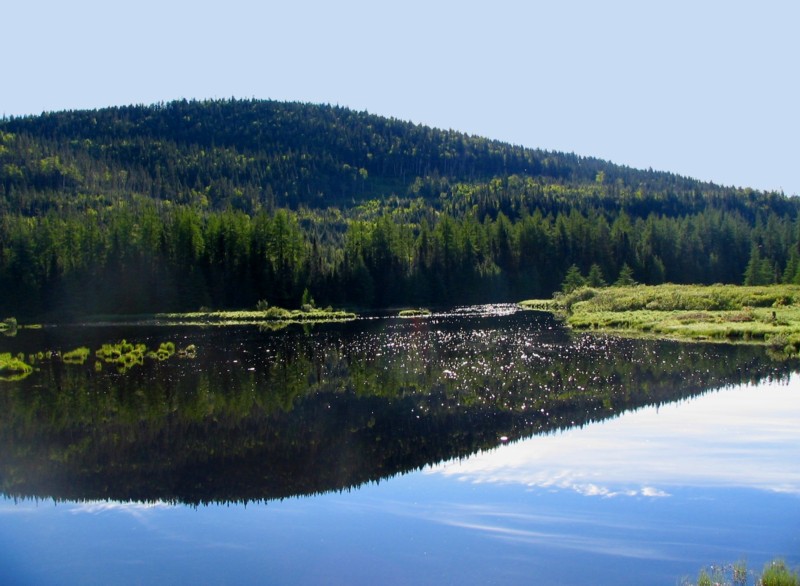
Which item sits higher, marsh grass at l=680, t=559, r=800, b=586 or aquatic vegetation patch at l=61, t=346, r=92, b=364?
aquatic vegetation patch at l=61, t=346, r=92, b=364

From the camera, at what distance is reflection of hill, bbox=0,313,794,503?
25.5 metres

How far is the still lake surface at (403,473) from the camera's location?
1778 centimetres

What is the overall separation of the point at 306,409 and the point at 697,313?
5302 cm

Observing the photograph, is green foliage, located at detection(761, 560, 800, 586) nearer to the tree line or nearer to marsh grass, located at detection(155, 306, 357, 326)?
marsh grass, located at detection(155, 306, 357, 326)

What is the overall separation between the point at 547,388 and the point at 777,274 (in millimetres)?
130888

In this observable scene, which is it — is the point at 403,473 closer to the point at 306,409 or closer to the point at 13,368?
the point at 306,409

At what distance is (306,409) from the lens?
3603 cm

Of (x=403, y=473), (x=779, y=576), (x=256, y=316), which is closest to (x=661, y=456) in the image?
(x=403, y=473)

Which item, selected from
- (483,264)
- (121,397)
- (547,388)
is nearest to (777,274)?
(483,264)

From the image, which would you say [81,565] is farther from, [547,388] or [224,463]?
[547,388]

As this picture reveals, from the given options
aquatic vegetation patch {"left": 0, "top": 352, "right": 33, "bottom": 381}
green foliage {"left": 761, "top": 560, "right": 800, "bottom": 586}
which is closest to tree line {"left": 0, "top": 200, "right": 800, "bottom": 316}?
aquatic vegetation patch {"left": 0, "top": 352, "right": 33, "bottom": 381}

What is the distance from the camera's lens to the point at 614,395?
3781 centimetres

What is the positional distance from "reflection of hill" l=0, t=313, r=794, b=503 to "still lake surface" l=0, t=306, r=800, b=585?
164 millimetres

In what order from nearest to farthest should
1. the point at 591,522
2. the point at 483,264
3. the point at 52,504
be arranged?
the point at 591,522 → the point at 52,504 → the point at 483,264
